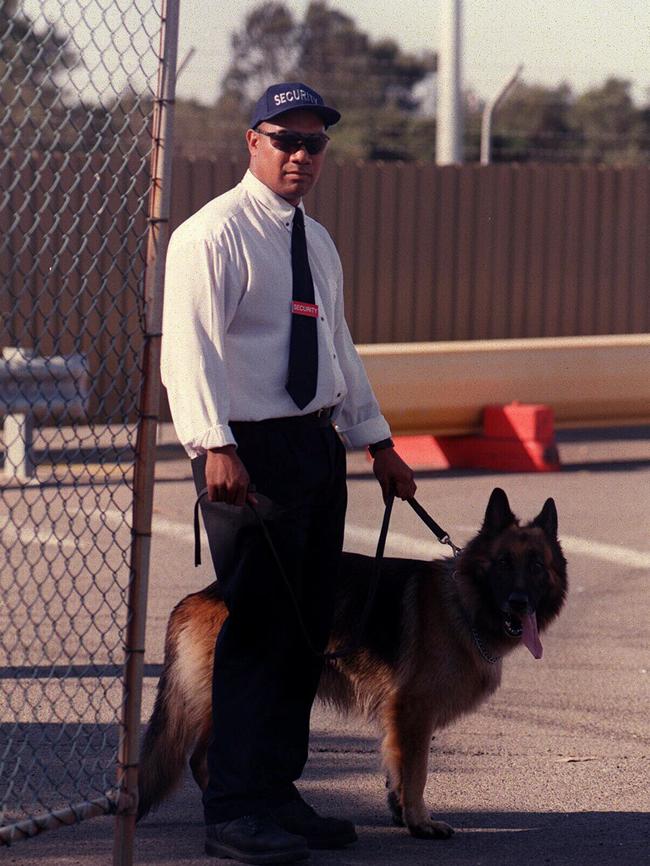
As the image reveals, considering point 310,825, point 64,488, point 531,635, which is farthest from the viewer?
point 64,488

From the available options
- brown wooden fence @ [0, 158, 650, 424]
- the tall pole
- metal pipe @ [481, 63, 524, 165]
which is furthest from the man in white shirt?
the tall pole

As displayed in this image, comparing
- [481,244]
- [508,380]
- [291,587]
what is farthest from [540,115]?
[291,587]

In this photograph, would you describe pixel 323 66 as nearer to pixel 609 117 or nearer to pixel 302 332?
pixel 609 117

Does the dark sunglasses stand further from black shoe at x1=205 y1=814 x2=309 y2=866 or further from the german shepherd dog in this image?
black shoe at x1=205 y1=814 x2=309 y2=866

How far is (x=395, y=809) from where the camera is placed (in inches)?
186

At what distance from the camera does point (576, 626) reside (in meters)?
7.46

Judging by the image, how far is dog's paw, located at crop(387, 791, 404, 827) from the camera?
4.71 meters

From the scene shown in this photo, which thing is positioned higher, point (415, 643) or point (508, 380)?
point (508, 380)

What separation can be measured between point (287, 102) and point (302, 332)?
27.6 inches

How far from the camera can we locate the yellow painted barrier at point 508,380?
38.9 ft

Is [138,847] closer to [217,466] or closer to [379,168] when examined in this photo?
[217,466]

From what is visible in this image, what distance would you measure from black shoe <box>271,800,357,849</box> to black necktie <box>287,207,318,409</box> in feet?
4.22

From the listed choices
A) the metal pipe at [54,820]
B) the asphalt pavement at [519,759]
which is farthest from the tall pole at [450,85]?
the metal pipe at [54,820]

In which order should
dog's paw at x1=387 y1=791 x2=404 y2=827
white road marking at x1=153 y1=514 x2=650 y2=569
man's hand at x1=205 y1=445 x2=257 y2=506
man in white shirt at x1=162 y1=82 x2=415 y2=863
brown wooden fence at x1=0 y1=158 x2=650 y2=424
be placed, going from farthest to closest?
1. brown wooden fence at x1=0 y1=158 x2=650 y2=424
2. white road marking at x1=153 y1=514 x2=650 y2=569
3. dog's paw at x1=387 y1=791 x2=404 y2=827
4. man in white shirt at x1=162 y1=82 x2=415 y2=863
5. man's hand at x1=205 y1=445 x2=257 y2=506
